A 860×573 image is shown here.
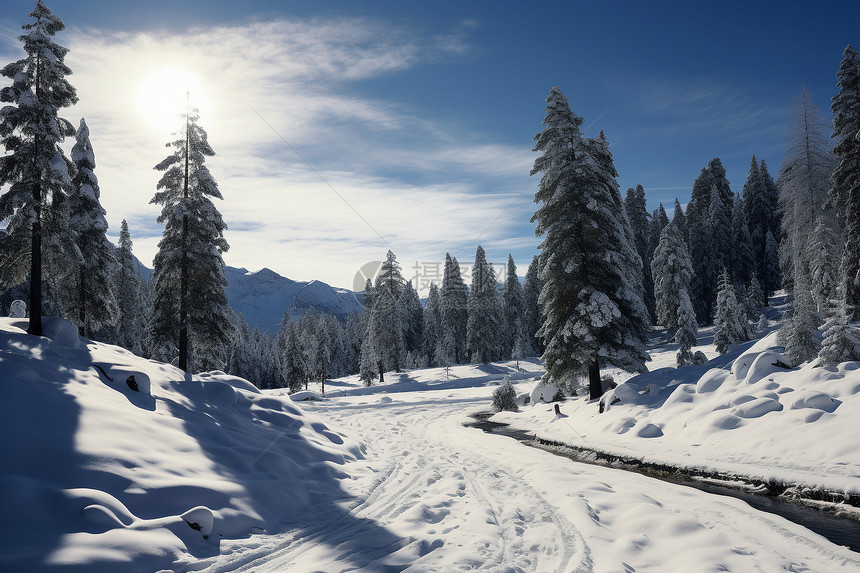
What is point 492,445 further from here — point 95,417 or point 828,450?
point 95,417

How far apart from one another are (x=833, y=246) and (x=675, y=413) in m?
27.1

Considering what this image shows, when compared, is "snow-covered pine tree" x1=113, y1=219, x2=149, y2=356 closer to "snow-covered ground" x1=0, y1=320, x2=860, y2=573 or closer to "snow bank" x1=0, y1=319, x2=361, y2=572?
"snow-covered ground" x1=0, y1=320, x2=860, y2=573

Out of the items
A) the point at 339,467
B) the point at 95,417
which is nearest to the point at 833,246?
the point at 339,467

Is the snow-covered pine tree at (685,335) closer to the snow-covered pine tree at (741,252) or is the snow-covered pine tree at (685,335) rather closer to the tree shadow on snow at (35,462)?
the snow-covered pine tree at (741,252)

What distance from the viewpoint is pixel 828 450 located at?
9.49 meters

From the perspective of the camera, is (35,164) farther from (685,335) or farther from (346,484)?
(685,335)

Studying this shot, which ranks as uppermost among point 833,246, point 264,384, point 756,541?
point 833,246

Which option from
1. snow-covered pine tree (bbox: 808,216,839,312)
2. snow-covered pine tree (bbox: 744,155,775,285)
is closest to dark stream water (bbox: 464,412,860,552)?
snow-covered pine tree (bbox: 808,216,839,312)

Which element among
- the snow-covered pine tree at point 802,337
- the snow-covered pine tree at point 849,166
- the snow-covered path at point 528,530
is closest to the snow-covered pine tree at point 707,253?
the snow-covered pine tree at point 849,166

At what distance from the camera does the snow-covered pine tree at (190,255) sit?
2238 cm

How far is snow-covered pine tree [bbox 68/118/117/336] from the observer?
86.4 ft

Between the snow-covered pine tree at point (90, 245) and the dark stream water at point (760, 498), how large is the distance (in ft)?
87.2

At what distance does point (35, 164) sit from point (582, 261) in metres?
21.4

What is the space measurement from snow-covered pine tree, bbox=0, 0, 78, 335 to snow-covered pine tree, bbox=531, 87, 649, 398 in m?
19.4
